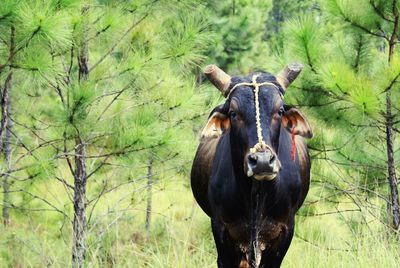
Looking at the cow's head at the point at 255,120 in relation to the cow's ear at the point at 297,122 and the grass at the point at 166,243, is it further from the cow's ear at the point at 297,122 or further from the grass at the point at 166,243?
the grass at the point at 166,243

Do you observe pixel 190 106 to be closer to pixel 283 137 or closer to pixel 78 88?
pixel 78 88

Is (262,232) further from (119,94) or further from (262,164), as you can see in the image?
(119,94)

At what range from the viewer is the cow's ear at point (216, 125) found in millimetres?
3855

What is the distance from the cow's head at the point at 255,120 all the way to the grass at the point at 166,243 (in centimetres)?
123

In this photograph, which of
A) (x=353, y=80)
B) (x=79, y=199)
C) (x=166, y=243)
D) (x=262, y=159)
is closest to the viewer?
(x=262, y=159)

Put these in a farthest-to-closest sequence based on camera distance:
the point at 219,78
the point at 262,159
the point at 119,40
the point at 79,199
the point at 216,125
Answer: the point at 119,40
the point at 79,199
the point at 219,78
the point at 216,125
the point at 262,159

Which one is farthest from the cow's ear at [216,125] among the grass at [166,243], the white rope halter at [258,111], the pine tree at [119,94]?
the pine tree at [119,94]

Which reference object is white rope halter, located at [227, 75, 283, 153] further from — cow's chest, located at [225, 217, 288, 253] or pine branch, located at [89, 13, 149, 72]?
pine branch, located at [89, 13, 149, 72]

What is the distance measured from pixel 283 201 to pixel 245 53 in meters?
10.1

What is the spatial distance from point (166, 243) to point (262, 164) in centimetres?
472

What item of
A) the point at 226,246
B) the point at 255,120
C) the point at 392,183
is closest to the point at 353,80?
the point at 392,183

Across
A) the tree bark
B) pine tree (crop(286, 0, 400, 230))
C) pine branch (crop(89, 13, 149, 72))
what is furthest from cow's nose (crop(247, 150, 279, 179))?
pine branch (crop(89, 13, 149, 72))

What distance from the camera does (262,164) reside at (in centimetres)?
342

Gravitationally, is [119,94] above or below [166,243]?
above
